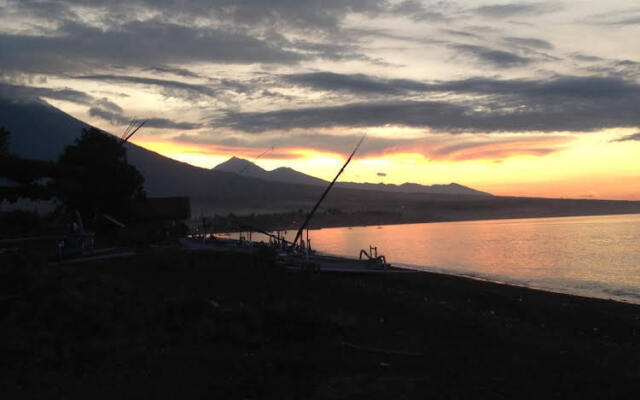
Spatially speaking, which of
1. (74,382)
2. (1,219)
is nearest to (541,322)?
(74,382)

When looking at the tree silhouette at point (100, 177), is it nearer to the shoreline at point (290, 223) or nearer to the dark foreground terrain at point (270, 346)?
the dark foreground terrain at point (270, 346)

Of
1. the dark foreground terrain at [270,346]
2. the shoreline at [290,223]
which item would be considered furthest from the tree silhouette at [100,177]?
the shoreline at [290,223]

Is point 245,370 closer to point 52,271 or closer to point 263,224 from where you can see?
point 52,271

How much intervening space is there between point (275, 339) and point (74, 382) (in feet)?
11.5

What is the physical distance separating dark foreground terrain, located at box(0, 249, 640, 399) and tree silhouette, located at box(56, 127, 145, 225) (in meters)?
17.9

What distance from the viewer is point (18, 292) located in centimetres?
1199

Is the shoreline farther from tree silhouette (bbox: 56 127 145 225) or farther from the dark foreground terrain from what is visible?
the dark foreground terrain

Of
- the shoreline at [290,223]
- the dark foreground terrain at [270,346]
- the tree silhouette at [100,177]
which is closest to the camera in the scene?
the dark foreground terrain at [270,346]

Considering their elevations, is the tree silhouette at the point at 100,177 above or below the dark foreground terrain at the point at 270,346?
above

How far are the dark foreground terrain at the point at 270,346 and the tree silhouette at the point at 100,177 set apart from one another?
17.9m

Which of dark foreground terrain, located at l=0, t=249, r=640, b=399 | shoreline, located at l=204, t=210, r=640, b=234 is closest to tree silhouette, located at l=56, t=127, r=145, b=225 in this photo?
dark foreground terrain, located at l=0, t=249, r=640, b=399

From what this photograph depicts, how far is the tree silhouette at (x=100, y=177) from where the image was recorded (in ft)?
107

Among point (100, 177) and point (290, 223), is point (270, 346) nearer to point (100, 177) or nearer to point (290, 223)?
point (100, 177)

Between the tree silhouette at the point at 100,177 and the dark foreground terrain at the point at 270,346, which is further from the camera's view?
the tree silhouette at the point at 100,177
